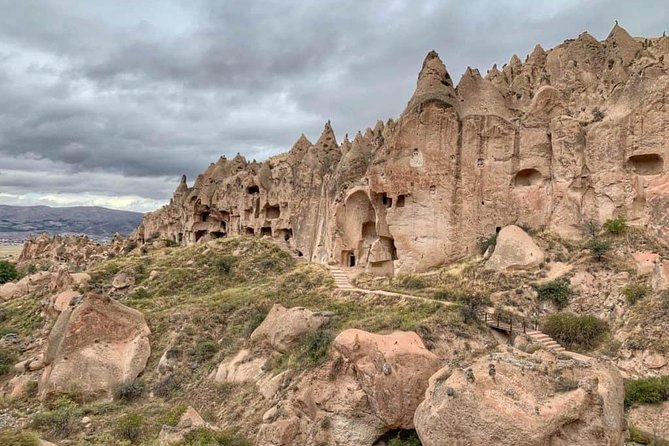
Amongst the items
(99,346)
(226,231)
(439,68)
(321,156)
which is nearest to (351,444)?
(99,346)

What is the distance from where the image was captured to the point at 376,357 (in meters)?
15.4

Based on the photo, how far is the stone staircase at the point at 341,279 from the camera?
94.0ft

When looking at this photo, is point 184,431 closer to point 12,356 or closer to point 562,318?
point 562,318

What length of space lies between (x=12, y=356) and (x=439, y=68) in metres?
30.9

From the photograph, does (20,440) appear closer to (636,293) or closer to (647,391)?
(647,391)

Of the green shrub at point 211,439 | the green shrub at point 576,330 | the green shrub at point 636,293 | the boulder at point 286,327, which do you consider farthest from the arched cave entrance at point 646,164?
the green shrub at point 211,439

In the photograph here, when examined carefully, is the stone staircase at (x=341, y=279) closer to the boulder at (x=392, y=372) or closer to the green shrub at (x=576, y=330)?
the green shrub at (x=576, y=330)

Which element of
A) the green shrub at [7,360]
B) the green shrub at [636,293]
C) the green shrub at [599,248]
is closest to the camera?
the green shrub at [636,293]

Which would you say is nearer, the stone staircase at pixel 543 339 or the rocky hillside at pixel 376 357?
the rocky hillside at pixel 376 357

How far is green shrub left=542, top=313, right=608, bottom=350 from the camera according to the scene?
64.2 feet

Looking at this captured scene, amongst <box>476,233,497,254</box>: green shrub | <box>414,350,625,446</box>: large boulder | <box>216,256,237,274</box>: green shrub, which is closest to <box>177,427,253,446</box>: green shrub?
<box>414,350,625,446</box>: large boulder

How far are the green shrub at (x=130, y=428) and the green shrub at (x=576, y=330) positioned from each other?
16559 millimetres

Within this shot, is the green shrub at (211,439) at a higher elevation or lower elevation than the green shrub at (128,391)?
higher

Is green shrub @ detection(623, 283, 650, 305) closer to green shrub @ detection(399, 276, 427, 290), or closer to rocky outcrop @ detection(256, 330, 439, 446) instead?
green shrub @ detection(399, 276, 427, 290)
